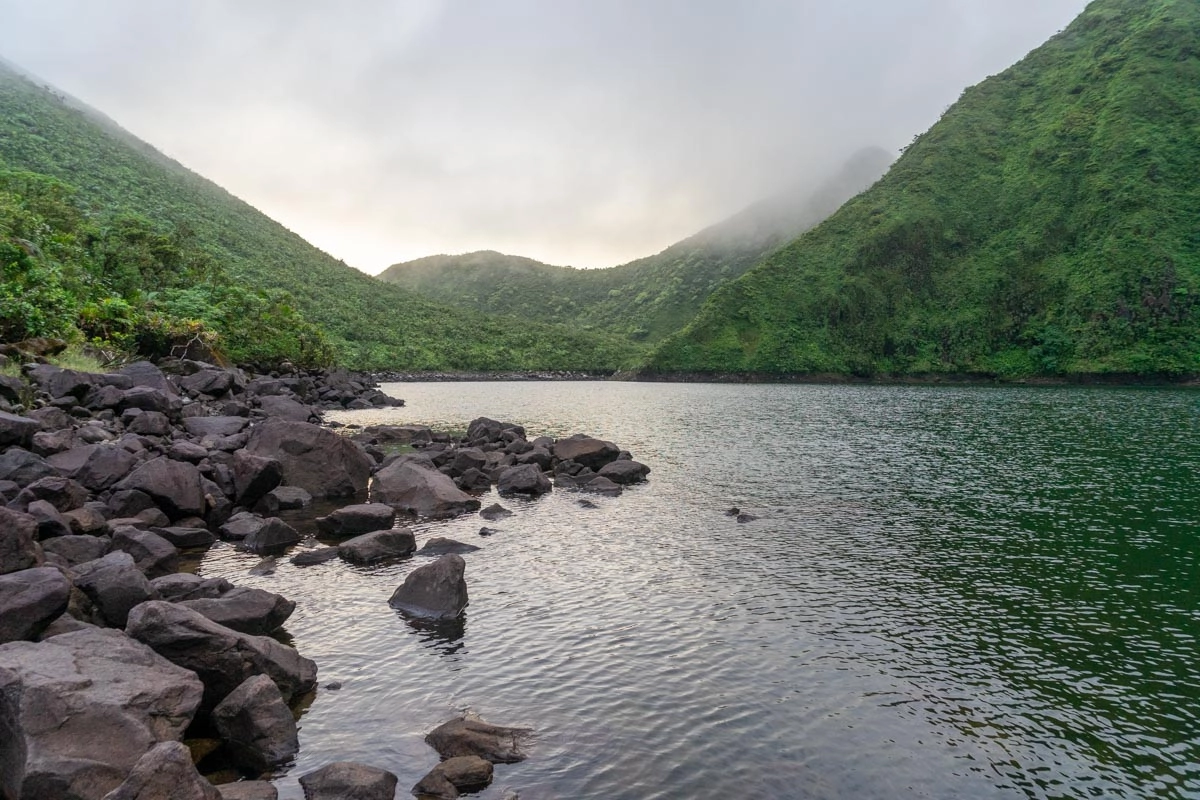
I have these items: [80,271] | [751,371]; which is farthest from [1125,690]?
[751,371]

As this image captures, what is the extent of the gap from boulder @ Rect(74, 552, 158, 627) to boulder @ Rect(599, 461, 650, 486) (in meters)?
25.3

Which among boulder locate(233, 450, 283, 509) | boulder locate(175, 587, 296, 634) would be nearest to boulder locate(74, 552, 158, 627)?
boulder locate(175, 587, 296, 634)

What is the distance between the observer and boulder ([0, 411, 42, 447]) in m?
23.1

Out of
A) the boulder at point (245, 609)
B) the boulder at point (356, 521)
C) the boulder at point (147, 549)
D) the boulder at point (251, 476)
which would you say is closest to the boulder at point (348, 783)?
the boulder at point (245, 609)

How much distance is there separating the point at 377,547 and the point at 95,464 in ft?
35.4

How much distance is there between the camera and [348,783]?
383 inches

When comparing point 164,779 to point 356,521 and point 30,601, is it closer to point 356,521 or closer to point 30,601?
point 30,601

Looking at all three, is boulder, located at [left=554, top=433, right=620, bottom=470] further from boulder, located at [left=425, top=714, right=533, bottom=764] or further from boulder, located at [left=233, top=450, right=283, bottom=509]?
boulder, located at [left=425, top=714, right=533, bottom=764]

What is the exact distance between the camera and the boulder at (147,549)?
1856 centimetres

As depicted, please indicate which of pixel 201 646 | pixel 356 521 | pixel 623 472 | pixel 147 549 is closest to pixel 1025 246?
pixel 623 472

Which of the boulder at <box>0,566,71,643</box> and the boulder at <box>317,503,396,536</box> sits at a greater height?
the boulder at <box>0,566,71,643</box>

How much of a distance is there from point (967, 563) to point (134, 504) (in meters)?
27.5

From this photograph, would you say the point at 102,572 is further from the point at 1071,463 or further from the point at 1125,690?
the point at 1071,463

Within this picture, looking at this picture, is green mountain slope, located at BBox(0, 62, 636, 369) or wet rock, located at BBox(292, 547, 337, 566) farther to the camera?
green mountain slope, located at BBox(0, 62, 636, 369)
